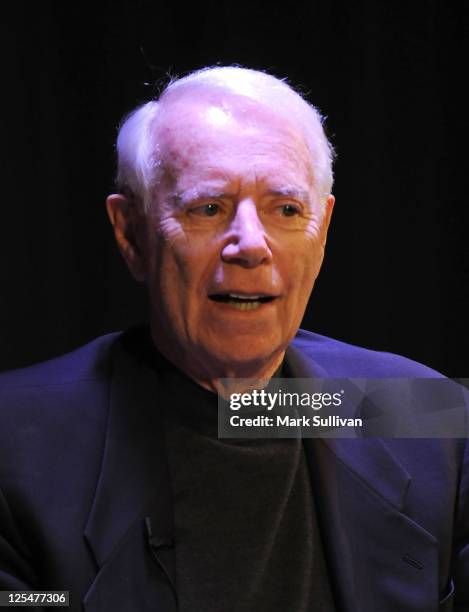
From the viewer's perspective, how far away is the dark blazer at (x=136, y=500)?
1.43 m

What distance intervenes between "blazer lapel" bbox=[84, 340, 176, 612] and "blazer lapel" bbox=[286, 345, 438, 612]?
0.86 ft

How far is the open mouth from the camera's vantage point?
1.51 metres

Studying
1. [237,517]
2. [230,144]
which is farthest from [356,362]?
[230,144]

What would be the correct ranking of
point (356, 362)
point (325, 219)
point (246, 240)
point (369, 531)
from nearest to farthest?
point (246, 240), point (369, 531), point (325, 219), point (356, 362)

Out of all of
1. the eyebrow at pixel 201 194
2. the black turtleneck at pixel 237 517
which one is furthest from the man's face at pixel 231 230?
the black turtleneck at pixel 237 517

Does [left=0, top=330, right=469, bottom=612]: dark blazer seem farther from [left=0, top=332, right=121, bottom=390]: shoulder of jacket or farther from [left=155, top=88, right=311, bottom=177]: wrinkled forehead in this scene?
[left=155, top=88, right=311, bottom=177]: wrinkled forehead

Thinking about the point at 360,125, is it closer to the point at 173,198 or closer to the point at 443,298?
the point at 443,298

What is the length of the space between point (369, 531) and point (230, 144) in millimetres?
667

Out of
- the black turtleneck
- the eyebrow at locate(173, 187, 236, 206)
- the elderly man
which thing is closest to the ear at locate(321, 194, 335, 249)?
the elderly man

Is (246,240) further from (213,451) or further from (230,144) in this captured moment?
(213,451)

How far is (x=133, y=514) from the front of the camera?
1470 mm

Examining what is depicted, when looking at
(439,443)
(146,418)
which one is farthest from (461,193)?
(146,418)

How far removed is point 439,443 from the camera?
168 cm

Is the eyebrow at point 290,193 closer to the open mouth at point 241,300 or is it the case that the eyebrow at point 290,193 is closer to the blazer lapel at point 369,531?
the open mouth at point 241,300
